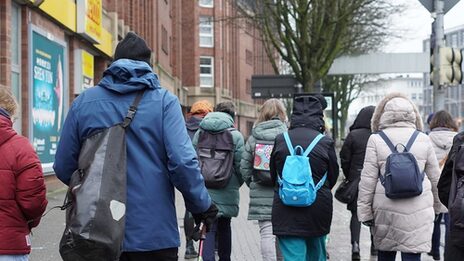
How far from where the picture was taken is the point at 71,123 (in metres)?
3.83

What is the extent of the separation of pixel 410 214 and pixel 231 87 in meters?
53.2

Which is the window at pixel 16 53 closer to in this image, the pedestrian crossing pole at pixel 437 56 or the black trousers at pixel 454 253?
the pedestrian crossing pole at pixel 437 56

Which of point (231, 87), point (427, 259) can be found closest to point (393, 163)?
point (427, 259)

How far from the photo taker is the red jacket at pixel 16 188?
4.16 m

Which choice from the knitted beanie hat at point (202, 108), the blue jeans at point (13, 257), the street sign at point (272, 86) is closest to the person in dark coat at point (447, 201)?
the blue jeans at point (13, 257)

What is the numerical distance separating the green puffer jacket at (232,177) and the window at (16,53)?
7.18 m

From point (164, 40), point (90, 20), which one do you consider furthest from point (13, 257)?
point (164, 40)

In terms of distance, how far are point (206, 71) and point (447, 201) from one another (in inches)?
1985

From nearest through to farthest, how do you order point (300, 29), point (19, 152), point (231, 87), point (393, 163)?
point (19, 152)
point (393, 163)
point (300, 29)
point (231, 87)

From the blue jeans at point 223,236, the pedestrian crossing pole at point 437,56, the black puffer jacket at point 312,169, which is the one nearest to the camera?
the black puffer jacket at point 312,169

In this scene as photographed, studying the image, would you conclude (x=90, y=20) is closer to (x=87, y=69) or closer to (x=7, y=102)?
(x=87, y=69)

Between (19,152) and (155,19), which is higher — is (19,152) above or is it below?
below

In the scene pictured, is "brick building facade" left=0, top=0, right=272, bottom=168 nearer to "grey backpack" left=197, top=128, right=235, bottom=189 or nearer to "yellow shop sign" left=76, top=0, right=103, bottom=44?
"yellow shop sign" left=76, top=0, right=103, bottom=44

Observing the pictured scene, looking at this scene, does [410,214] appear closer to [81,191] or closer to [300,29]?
[81,191]
